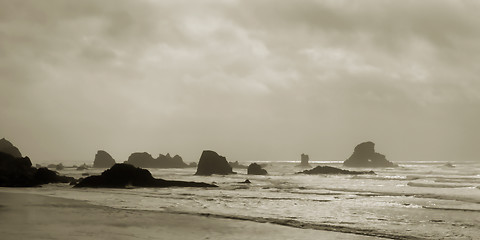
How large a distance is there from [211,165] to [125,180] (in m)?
46.8

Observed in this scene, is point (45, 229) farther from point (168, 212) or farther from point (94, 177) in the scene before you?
point (94, 177)

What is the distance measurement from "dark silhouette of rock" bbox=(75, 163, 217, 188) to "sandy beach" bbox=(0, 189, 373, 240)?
28.3 metres

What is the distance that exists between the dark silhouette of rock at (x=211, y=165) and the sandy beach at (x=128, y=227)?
7397 cm

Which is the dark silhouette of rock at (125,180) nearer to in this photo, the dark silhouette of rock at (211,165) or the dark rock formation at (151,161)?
the dark silhouette of rock at (211,165)

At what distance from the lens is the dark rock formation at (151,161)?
580ft

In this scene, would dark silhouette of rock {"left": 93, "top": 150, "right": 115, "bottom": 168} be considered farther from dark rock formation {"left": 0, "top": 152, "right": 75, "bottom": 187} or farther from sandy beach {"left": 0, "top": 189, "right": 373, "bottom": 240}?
sandy beach {"left": 0, "top": 189, "right": 373, "bottom": 240}

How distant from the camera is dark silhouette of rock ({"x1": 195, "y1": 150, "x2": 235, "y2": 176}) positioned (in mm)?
99062

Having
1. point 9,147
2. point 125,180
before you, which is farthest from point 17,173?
point 9,147

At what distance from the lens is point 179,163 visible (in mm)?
190000

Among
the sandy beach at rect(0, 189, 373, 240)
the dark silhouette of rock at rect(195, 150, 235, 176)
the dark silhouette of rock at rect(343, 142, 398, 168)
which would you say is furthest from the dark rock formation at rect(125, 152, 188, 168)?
A: the sandy beach at rect(0, 189, 373, 240)

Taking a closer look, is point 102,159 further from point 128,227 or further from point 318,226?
point 318,226

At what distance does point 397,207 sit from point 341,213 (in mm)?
6761

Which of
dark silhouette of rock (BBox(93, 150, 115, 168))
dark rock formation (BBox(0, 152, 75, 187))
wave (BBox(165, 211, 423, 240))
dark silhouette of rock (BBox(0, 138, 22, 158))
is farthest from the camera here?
dark silhouette of rock (BBox(93, 150, 115, 168))

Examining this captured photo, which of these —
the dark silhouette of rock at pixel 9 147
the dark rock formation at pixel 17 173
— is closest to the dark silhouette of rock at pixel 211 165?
the dark silhouette of rock at pixel 9 147
